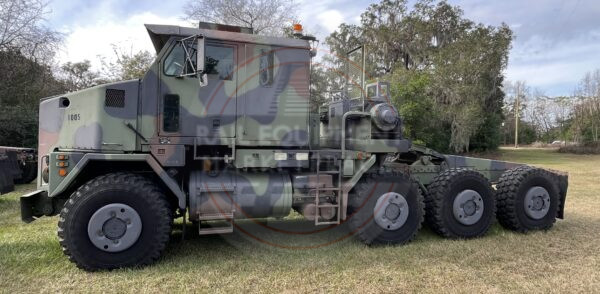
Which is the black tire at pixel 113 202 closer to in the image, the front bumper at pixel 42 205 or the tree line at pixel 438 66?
the front bumper at pixel 42 205

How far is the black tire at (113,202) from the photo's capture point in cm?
494

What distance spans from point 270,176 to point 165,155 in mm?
1409

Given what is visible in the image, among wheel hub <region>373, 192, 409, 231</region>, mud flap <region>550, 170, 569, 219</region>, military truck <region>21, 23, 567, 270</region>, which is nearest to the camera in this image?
military truck <region>21, 23, 567, 270</region>

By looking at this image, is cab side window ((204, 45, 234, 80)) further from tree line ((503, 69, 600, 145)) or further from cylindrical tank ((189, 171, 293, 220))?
tree line ((503, 69, 600, 145))

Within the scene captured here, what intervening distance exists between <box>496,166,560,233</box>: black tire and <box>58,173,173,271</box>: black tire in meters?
5.21

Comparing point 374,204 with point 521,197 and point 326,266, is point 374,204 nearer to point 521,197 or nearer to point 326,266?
point 326,266

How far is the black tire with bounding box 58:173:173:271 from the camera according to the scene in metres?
4.94

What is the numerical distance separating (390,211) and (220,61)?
3094mm

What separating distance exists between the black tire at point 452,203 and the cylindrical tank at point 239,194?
2.28 meters

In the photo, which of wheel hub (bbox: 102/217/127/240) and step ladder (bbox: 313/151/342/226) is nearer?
wheel hub (bbox: 102/217/127/240)

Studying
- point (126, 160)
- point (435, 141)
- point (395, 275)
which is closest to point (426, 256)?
point (395, 275)

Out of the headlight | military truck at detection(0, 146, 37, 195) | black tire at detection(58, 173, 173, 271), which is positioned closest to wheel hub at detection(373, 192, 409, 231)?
the headlight

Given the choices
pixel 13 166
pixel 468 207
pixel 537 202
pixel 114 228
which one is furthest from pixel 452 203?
pixel 13 166

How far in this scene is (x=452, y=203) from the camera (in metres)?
6.61
